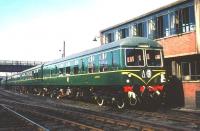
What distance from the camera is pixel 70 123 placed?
12.7m

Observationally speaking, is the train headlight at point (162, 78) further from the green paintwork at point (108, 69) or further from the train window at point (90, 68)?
the train window at point (90, 68)

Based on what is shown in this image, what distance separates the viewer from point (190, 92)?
786 inches

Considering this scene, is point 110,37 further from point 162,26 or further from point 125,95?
point 125,95

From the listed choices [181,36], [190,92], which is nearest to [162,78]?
[190,92]

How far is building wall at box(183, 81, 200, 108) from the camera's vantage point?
19516 mm

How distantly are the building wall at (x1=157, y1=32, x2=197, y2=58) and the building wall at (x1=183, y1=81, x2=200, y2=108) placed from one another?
73.4 inches

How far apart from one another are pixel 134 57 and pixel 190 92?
498 cm

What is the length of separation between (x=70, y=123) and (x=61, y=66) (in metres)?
14.3

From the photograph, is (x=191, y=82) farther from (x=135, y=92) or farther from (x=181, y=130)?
(x=181, y=130)

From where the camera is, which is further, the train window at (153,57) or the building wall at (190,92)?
the building wall at (190,92)

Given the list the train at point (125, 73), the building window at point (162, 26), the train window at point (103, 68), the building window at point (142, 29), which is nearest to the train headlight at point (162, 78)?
the train at point (125, 73)

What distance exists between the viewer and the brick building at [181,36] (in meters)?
19.8

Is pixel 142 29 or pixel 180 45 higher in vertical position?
pixel 142 29

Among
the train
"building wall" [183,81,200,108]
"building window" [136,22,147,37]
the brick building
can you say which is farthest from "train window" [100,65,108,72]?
"building window" [136,22,147,37]
